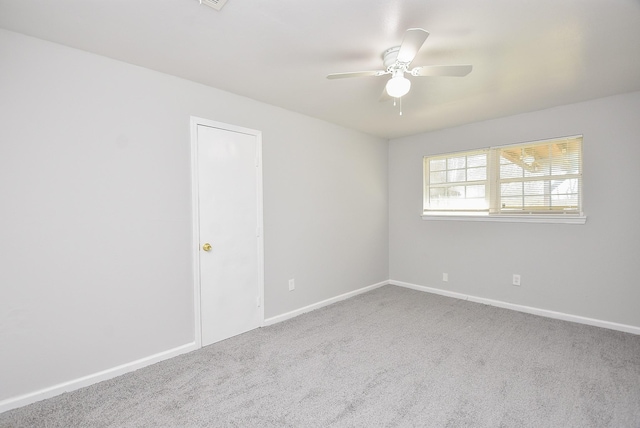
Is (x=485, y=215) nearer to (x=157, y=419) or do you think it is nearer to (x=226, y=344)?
(x=226, y=344)

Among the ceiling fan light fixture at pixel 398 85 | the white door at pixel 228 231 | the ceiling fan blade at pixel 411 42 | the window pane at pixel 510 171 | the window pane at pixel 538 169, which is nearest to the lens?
the ceiling fan blade at pixel 411 42

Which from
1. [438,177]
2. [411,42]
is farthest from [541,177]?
[411,42]

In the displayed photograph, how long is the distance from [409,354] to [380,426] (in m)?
0.95

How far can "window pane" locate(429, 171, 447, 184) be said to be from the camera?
4379mm

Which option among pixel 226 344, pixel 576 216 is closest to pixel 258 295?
pixel 226 344

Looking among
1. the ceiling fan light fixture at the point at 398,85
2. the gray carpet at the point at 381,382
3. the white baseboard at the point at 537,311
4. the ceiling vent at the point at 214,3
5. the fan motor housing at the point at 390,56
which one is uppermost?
the ceiling vent at the point at 214,3

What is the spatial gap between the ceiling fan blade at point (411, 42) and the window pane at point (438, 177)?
2.78 meters

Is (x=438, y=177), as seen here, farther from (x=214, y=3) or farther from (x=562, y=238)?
(x=214, y=3)

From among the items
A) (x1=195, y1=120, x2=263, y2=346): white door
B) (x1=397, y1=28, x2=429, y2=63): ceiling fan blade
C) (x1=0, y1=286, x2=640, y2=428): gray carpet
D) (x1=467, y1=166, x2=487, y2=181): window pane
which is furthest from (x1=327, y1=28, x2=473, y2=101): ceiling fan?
(x1=467, y1=166, x2=487, y2=181): window pane

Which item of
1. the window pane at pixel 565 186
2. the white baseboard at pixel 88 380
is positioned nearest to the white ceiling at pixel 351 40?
the window pane at pixel 565 186

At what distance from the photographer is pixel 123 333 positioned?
232 centimetres

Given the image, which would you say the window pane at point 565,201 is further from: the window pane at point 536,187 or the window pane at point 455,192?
the window pane at point 455,192

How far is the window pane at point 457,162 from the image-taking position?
417 centimetres

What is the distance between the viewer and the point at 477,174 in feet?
13.3
